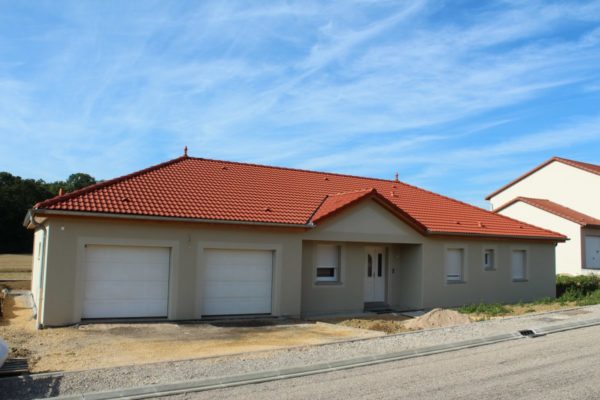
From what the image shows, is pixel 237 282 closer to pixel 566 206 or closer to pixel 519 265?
pixel 519 265

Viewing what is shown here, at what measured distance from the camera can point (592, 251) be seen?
31.3 m

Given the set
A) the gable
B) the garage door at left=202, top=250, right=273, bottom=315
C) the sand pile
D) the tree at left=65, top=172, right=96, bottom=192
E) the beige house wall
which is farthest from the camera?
the tree at left=65, top=172, right=96, bottom=192

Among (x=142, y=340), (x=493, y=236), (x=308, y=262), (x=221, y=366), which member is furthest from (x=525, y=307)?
(x=221, y=366)

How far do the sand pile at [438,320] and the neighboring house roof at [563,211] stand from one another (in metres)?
18.6

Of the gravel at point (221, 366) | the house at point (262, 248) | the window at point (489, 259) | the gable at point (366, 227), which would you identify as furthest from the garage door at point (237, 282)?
the window at point (489, 259)

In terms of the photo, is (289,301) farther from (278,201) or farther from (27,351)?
(27,351)

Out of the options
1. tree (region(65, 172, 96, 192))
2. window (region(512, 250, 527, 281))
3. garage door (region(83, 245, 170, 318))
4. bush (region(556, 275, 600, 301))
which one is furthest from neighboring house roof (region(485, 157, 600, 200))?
tree (region(65, 172, 96, 192))

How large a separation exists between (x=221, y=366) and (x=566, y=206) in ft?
106

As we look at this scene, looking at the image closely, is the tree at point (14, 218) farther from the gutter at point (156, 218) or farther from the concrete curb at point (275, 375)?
the concrete curb at point (275, 375)

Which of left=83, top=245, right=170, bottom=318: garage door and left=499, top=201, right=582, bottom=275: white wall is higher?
left=499, top=201, right=582, bottom=275: white wall

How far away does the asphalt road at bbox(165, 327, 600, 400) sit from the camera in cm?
732

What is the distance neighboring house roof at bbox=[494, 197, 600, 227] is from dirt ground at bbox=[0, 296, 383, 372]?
21.8m

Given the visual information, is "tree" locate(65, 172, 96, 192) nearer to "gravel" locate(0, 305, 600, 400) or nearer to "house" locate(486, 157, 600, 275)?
"house" locate(486, 157, 600, 275)

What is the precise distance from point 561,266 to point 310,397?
94.3 feet
